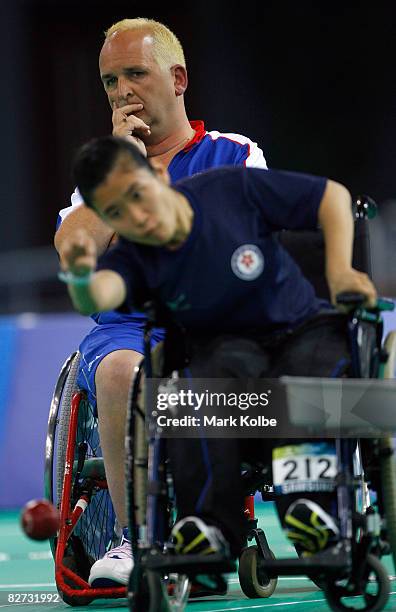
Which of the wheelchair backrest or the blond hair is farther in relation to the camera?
the blond hair

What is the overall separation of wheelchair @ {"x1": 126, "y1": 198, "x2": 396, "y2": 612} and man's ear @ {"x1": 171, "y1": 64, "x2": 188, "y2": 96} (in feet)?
4.49

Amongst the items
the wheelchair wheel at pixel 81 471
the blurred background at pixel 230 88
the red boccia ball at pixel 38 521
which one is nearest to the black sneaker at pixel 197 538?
the red boccia ball at pixel 38 521

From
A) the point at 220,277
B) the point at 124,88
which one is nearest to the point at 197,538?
the point at 220,277

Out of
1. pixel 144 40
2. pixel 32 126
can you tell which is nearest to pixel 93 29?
pixel 32 126

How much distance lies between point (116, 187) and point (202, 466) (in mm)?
638

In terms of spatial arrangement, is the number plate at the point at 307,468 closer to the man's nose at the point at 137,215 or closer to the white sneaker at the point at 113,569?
the man's nose at the point at 137,215

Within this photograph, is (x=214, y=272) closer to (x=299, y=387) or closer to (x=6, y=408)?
(x=299, y=387)

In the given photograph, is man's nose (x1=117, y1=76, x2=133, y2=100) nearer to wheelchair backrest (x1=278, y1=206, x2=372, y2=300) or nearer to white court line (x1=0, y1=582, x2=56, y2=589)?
wheelchair backrest (x1=278, y1=206, x2=372, y2=300)

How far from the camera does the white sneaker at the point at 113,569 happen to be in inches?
141

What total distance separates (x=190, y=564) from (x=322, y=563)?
29 centimetres

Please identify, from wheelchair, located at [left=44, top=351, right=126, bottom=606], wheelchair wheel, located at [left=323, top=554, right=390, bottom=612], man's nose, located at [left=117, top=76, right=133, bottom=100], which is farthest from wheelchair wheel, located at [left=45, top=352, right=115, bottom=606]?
wheelchair wheel, located at [left=323, top=554, right=390, bottom=612]

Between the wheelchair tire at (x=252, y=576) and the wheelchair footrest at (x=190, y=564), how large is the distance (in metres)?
0.99

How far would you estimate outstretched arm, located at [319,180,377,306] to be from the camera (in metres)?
2.76

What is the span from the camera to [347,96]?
11.8 metres
